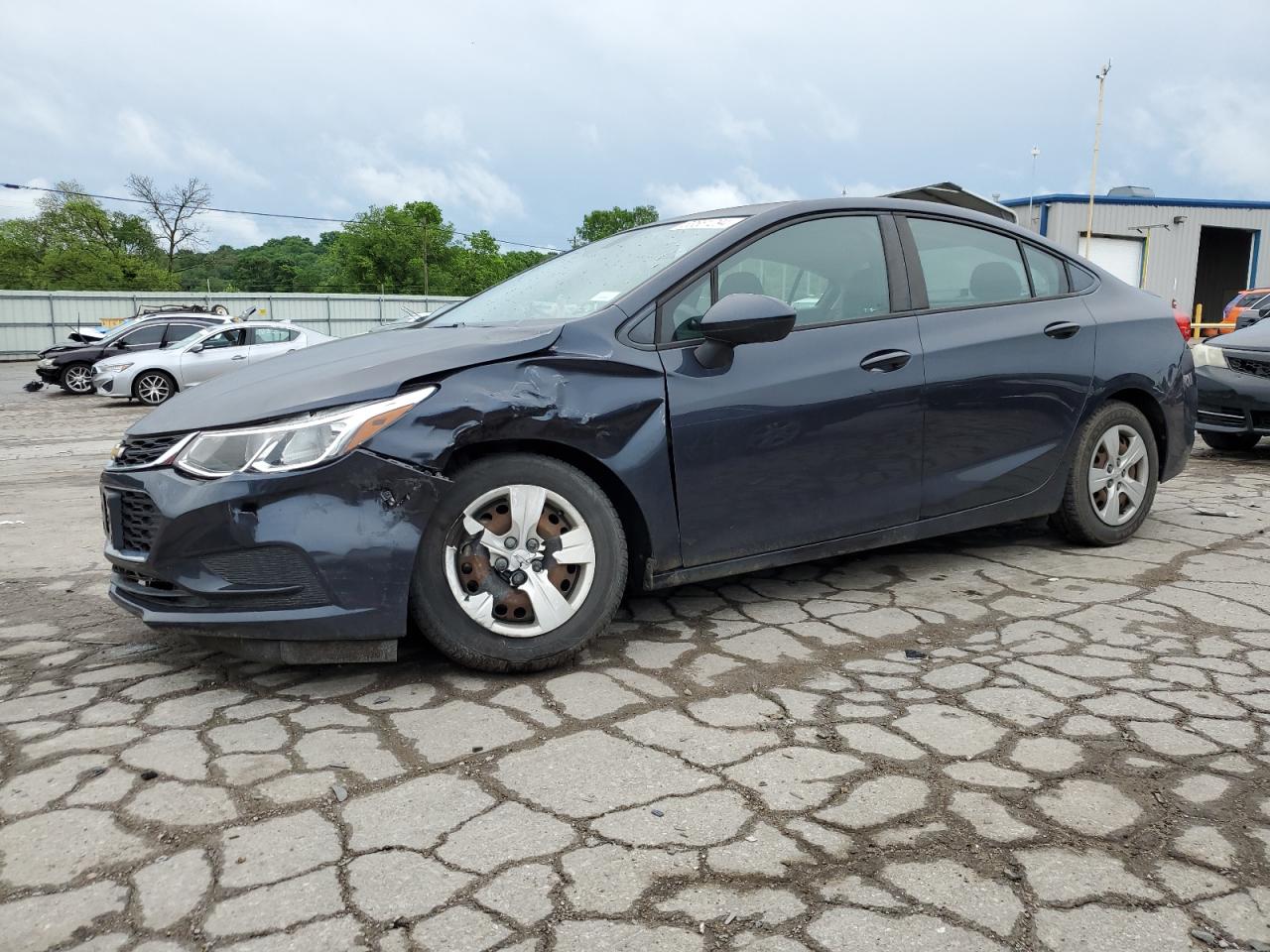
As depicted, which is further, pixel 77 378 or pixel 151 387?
pixel 77 378

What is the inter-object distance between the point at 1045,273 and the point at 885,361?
1.21 metres

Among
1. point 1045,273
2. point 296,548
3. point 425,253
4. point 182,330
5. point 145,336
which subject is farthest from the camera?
point 425,253

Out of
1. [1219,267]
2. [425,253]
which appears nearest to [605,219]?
[425,253]

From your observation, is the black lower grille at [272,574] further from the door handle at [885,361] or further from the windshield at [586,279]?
the door handle at [885,361]

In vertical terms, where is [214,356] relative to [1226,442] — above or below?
above

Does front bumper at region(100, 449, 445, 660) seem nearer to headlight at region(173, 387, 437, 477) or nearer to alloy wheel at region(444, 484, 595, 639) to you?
headlight at region(173, 387, 437, 477)

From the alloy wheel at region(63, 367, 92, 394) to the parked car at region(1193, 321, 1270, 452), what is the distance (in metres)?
18.7

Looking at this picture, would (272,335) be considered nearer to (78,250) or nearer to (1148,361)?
(1148,361)

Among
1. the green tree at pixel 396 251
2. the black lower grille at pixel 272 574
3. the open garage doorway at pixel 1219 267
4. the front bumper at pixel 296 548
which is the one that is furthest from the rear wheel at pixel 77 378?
the green tree at pixel 396 251

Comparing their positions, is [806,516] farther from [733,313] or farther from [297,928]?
[297,928]

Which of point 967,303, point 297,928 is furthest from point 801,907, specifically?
point 967,303

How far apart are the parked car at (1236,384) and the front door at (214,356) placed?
14373mm

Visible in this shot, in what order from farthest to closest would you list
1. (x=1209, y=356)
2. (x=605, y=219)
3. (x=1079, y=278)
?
(x=605, y=219) < (x=1209, y=356) < (x=1079, y=278)

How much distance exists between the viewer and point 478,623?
307cm
